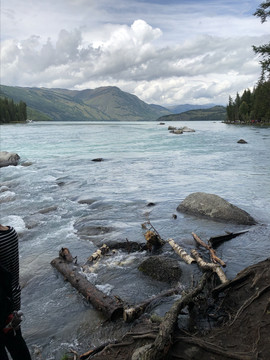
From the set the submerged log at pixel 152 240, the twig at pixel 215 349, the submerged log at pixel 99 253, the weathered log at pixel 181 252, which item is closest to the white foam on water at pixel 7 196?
the submerged log at pixel 99 253

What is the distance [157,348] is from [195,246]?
684 centimetres

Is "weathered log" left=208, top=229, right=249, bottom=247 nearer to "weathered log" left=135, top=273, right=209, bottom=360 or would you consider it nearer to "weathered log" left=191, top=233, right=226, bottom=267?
"weathered log" left=191, top=233, right=226, bottom=267

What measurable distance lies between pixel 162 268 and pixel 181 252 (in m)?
1.47

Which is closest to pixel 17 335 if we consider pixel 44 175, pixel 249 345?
pixel 249 345

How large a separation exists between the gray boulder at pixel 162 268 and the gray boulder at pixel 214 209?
564cm

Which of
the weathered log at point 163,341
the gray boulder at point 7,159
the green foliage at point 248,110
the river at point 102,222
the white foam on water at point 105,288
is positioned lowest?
the white foam on water at point 105,288

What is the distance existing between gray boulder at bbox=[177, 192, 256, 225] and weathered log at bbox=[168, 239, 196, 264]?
4184mm

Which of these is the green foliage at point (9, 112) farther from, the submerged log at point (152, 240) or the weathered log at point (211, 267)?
the weathered log at point (211, 267)

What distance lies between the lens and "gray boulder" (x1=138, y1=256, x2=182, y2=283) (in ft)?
29.3

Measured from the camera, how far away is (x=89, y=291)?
7.96 m

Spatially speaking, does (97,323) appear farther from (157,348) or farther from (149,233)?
(149,233)

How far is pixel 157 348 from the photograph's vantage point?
4.93 meters

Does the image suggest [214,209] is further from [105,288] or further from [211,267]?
[105,288]

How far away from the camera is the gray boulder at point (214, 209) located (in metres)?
14.1
